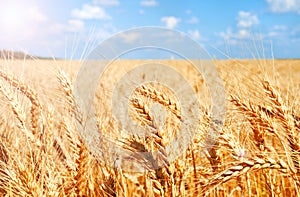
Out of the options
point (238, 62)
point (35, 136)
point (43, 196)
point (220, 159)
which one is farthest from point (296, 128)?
point (35, 136)

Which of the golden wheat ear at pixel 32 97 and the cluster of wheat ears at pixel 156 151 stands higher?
the golden wheat ear at pixel 32 97

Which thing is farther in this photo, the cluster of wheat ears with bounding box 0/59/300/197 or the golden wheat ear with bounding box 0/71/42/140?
the golden wheat ear with bounding box 0/71/42/140

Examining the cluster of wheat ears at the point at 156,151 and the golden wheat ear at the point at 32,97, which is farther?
the golden wheat ear at the point at 32,97

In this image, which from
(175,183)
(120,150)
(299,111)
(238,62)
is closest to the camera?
(175,183)

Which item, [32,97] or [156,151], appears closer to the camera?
[156,151]

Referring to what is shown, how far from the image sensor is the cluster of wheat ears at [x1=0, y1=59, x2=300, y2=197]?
5.19 feet

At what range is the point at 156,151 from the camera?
166 cm

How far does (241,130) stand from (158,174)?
712 mm

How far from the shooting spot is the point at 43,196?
1766mm

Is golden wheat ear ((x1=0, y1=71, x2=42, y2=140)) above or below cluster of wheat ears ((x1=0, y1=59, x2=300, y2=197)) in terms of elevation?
above

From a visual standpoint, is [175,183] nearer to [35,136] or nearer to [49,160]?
[49,160]

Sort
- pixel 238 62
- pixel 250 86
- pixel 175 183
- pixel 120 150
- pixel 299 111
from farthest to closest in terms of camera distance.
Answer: pixel 238 62, pixel 250 86, pixel 299 111, pixel 120 150, pixel 175 183

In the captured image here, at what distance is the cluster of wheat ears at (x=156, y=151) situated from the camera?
5.19ft

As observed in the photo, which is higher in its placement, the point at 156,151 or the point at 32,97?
the point at 32,97
